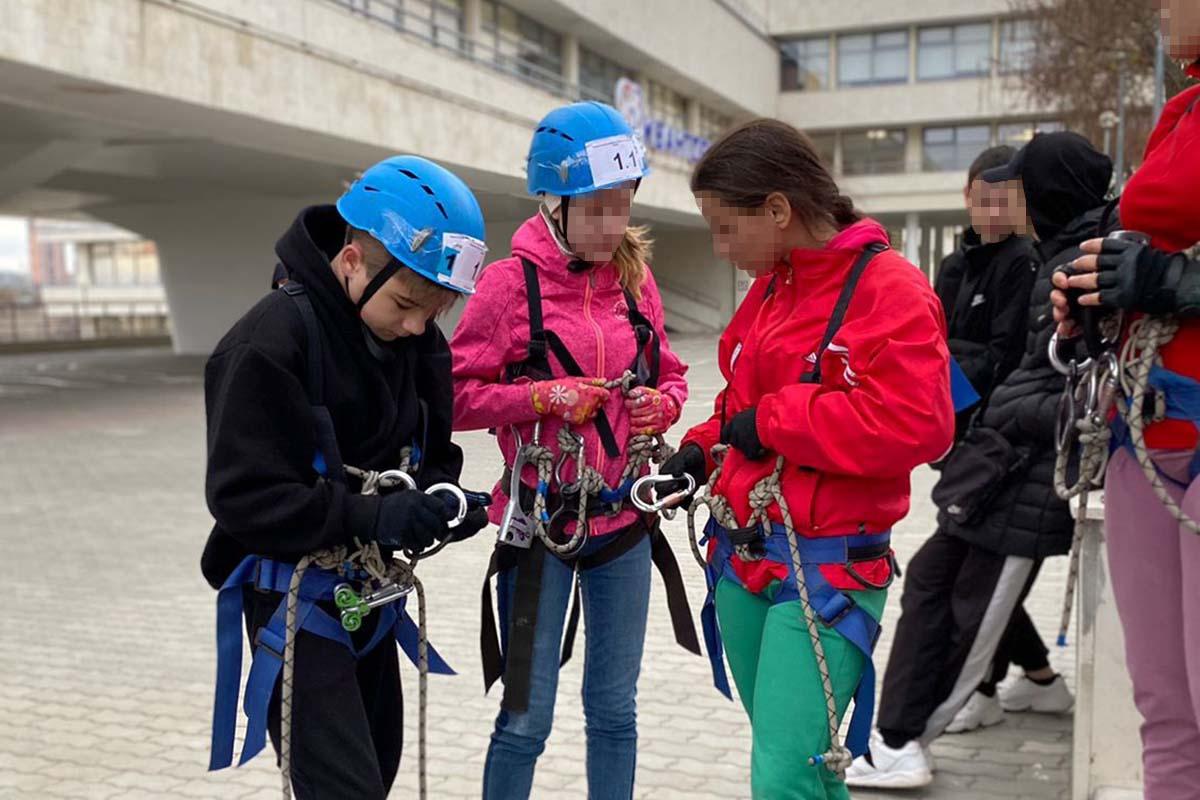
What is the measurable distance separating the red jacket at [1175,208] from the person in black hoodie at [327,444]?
4.25ft

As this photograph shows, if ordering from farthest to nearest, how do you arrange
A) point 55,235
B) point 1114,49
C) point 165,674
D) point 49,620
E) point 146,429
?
point 55,235 → point 146,429 → point 1114,49 → point 49,620 → point 165,674

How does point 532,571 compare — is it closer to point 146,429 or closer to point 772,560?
point 772,560

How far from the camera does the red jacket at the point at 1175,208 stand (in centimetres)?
216

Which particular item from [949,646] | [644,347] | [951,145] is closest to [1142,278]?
[644,347]

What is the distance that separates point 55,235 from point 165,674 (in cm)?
9628

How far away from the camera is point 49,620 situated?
6.43 m

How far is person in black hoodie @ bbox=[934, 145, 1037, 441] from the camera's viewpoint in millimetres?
3877

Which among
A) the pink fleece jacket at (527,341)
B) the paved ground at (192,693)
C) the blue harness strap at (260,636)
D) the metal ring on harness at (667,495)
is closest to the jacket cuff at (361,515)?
the blue harness strap at (260,636)

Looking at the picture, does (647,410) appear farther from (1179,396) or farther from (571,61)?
(571,61)

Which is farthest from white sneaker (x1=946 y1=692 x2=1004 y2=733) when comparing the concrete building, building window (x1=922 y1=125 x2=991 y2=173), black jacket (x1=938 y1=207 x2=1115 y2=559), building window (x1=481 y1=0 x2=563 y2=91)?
building window (x1=922 y1=125 x2=991 y2=173)

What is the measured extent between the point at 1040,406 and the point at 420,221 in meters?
2.23

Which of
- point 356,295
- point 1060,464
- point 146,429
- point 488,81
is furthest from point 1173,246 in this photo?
point 488,81

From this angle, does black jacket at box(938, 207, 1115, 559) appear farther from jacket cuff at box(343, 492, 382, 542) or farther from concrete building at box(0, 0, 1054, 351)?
jacket cuff at box(343, 492, 382, 542)

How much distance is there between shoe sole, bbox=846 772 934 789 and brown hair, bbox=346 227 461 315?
2.45m
